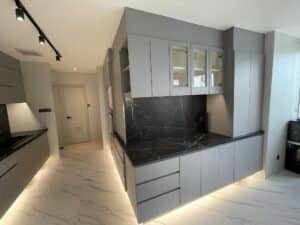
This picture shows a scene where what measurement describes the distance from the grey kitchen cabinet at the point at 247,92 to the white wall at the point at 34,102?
410 centimetres

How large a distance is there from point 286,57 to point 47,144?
5.33 metres

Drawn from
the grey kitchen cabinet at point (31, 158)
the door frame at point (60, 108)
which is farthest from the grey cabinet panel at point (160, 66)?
the door frame at point (60, 108)

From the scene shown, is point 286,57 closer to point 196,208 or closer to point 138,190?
point 196,208

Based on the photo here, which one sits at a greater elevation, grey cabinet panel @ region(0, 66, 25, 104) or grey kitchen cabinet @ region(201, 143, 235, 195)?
grey cabinet panel @ region(0, 66, 25, 104)

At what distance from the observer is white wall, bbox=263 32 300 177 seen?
2568 mm

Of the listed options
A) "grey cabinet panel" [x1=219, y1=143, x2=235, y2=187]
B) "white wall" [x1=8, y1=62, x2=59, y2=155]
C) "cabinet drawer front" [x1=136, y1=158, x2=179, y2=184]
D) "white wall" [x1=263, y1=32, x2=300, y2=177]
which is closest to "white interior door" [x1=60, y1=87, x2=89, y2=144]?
"white wall" [x1=8, y1=62, x2=59, y2=155]

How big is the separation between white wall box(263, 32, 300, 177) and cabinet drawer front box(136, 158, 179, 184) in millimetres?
1943

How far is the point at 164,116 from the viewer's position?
2.71m

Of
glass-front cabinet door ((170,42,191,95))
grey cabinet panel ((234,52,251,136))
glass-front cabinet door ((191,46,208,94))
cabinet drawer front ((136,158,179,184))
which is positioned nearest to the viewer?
cabinet drawer front ((136,158,179,184))

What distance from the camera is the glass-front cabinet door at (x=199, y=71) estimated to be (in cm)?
226

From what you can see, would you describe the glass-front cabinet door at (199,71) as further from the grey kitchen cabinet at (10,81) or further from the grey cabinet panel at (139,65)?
the grey kitchen cabinet at (10,81)

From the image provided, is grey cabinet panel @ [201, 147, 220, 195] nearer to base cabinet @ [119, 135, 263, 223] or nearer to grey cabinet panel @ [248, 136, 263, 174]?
base cabinet @ [119, 135, 263, 223]

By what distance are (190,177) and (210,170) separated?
0.37 metres

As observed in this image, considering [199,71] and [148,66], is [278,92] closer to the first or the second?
[199,71]
